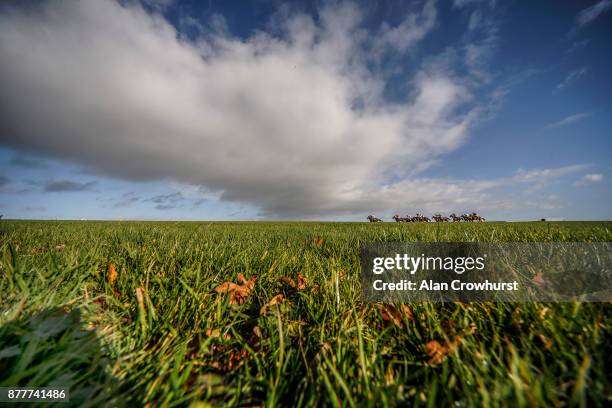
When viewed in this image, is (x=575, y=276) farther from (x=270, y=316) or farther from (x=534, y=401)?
(x=270, y=316)

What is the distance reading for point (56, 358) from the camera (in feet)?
3.85

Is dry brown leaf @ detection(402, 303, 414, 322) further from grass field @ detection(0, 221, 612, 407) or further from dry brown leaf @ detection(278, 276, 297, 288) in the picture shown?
dry brown leaf @ detection(278, 276, 297, 288)

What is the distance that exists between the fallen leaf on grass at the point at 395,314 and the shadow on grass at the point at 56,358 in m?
1.47

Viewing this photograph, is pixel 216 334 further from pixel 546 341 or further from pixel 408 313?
pixel 546 341

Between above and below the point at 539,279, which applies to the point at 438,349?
below

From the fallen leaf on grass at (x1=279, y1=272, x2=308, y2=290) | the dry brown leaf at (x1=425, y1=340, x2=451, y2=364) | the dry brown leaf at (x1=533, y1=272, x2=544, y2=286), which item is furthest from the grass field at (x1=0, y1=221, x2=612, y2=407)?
the dry brown leaf at (x1=533, y1=272, x2=544, y2=286)

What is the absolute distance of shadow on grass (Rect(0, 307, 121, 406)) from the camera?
1.08 meters

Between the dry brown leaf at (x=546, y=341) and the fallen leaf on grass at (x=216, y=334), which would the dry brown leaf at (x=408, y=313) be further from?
the fallen leaf on grass at (x=216, y=334)

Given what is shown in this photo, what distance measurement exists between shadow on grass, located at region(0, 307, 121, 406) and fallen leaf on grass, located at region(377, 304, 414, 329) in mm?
1474

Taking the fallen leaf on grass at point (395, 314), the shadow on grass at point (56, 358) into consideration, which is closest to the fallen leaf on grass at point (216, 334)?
the shadow on grass at point (56, 358)

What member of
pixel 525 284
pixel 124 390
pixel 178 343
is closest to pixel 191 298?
pixel 178 343

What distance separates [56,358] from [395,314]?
1773 mm

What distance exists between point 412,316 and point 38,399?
1.87 m

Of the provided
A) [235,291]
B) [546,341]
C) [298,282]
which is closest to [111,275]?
[235,291]
